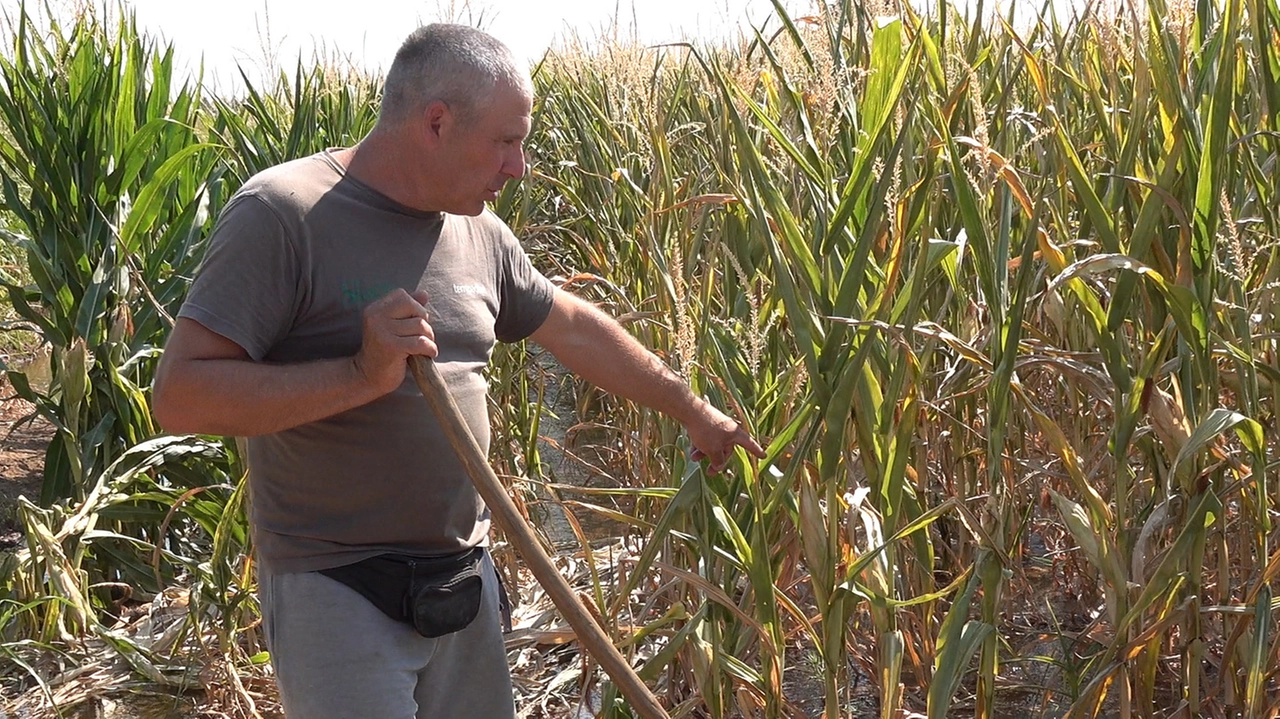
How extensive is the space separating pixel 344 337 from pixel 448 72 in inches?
15.9

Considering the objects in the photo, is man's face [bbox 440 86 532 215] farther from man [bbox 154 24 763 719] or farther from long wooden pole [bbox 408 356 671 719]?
long wooden pole [bbox 408 356 671 719]

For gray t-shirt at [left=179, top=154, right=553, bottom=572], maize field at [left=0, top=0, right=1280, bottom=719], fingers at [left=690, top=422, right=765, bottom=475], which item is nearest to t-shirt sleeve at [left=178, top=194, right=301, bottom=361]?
gray t-shirt at [left=179, top=154, right=553, bottom=572]

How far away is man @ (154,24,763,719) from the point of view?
1.87 m

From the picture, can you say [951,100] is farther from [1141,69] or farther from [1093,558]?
[1093,558]

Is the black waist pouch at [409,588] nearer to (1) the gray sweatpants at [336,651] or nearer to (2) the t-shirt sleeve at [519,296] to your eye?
(1) the gray sweatpants at [336,651]

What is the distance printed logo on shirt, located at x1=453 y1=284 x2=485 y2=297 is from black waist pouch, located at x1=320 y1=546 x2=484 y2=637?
41 cm

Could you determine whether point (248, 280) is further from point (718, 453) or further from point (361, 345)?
point (718, 453)

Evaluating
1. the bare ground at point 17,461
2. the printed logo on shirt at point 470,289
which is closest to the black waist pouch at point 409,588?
the printed logo on shirt at point 470,289

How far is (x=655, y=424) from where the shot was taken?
339 cm

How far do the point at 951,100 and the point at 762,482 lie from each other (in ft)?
2.15

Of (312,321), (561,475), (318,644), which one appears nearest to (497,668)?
(318,644)

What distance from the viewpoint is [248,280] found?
183cm

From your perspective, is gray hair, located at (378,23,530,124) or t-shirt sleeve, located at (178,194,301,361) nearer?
t-shirt sleeve, located at (178,194,301,361)

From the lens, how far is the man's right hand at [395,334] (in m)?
1.65
